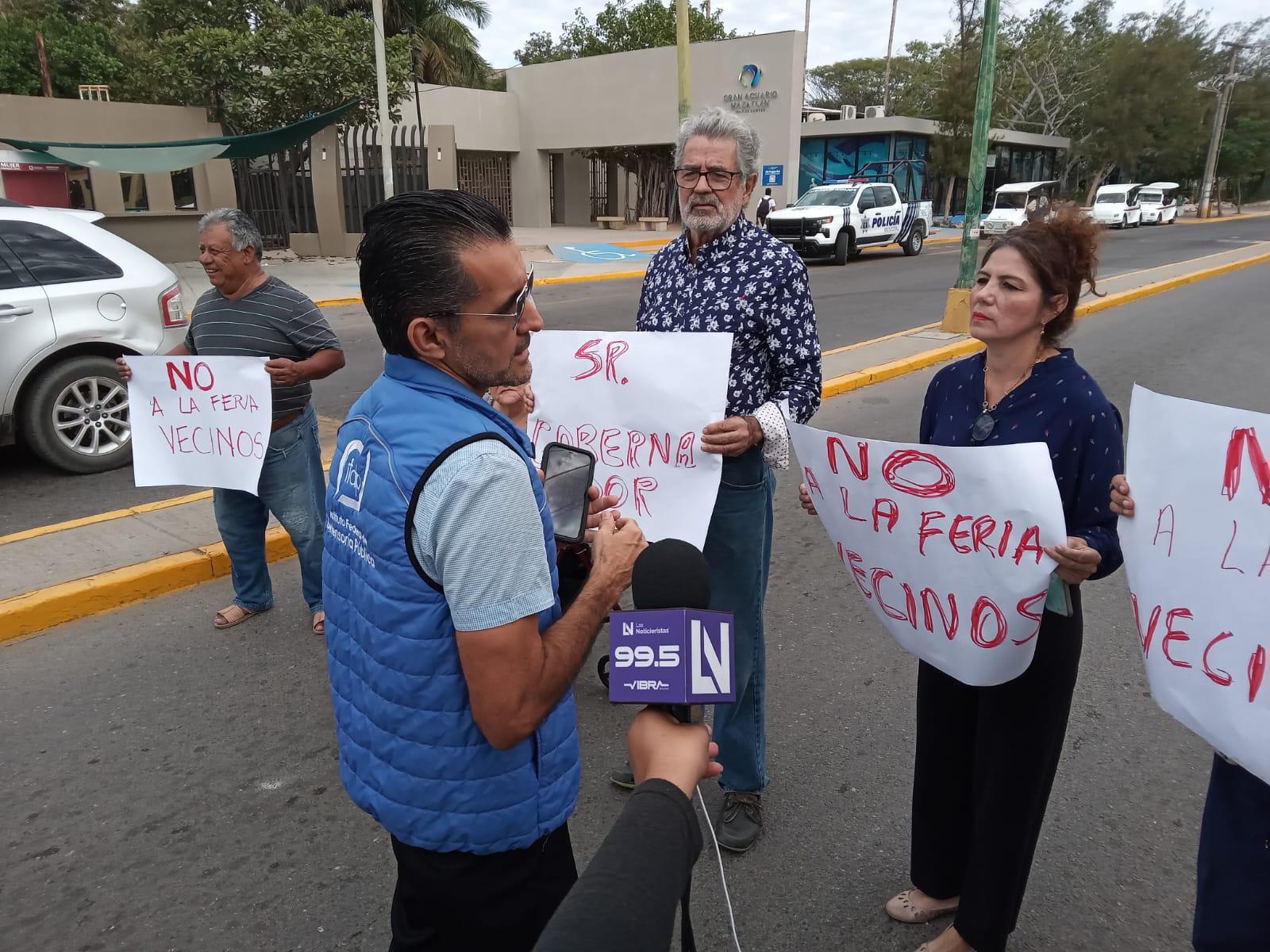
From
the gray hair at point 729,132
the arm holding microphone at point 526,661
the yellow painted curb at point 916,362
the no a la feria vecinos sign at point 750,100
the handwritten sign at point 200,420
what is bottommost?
the yellow painted curb at point 916,362

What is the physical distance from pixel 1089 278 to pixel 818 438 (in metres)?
0.75

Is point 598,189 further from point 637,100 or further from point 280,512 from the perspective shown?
point 280,512

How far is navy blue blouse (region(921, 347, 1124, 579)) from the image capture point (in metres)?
1.98

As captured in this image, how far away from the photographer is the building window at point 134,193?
21000 mm

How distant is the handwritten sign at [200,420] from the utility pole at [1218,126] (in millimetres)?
51344

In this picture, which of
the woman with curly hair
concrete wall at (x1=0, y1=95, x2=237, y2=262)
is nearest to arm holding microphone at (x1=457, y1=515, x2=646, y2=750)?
the woman with curly hair

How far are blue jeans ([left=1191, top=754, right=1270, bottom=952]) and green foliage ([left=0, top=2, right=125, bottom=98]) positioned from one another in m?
34.3

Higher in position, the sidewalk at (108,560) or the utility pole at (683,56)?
the utility pole at (683,56)

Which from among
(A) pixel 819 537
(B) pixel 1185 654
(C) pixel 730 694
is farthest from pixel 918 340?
(C) pixel 730 694

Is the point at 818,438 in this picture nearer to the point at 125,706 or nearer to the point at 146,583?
the point at 125,706

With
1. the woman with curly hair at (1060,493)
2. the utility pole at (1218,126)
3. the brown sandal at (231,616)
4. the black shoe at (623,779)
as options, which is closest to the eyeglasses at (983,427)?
the woman with curly hair at (1060,493)

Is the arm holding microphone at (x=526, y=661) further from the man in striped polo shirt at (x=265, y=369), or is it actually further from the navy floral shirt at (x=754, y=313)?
the man in striped polo shirt at (x=265, y=369)

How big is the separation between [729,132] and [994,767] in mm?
1761

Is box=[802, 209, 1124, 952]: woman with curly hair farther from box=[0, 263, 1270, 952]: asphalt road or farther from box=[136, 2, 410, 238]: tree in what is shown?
box=[136, 2, 410, 238]: tree
